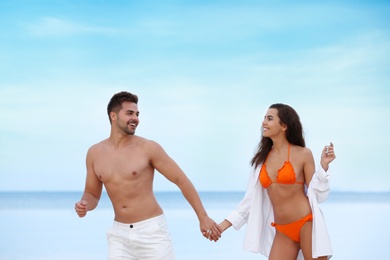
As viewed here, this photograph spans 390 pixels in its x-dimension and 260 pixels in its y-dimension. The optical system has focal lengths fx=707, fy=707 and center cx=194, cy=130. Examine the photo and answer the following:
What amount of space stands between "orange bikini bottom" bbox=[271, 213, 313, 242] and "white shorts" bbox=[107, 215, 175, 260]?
0.84 metres

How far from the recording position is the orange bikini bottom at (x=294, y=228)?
5039 millimetres

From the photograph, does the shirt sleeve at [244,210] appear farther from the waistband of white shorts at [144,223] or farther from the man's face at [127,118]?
the man's face at [127,118]

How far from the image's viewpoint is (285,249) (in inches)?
203

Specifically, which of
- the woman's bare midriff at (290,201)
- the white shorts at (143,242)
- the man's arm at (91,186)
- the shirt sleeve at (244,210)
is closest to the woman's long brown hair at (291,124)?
the shirt sleeve at (244,210)

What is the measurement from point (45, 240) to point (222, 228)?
25.3 ft

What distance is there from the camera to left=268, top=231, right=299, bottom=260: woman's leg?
513cm

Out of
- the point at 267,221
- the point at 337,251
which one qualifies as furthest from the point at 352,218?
the point at 267,221

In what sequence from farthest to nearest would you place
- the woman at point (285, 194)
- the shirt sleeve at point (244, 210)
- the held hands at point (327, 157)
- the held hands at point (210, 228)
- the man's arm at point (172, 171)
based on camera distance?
the shirt sleeve at point (244, 210) → the held hands at point (210, 228) → the man's arm at point (172, 171) → the woman at point (285, 194) → the held hands at point (327, 157)

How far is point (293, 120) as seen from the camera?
515cm

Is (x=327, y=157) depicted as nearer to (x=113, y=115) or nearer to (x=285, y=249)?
(x=285, y=249)

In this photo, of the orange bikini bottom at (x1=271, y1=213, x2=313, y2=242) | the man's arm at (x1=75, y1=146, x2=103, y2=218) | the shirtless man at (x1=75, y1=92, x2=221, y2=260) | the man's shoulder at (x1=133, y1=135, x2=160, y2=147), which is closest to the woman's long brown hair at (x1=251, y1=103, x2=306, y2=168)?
the orange bikini bottom at (x1=271, y1=213, x2=313, y2=242)

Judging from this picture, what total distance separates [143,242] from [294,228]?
3.57ft

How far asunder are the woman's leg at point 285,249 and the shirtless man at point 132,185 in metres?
0.44

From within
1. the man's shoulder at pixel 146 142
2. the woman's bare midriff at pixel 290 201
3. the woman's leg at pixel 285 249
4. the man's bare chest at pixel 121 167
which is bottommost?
the woman's leg at pixel 285 249
